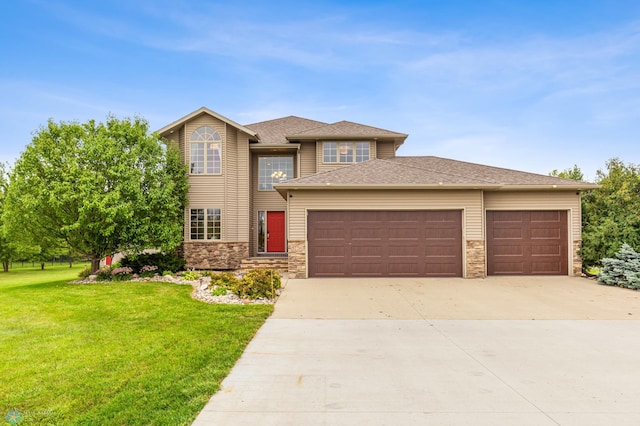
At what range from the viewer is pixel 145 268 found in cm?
1247

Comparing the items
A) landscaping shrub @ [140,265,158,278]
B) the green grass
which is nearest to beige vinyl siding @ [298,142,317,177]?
landscaping shrub @ [140,265,158,278]

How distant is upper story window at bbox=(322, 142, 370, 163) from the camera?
15.0 metres

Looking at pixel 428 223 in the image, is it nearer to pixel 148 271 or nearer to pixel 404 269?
pixel 404 269

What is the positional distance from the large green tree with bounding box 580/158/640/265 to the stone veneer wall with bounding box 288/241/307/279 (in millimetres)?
9963

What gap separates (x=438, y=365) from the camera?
13.9 feet

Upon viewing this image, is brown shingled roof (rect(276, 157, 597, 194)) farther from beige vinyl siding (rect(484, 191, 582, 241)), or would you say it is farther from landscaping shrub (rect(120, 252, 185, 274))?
landscaping shrub (rect(120, 252, 185, 274))

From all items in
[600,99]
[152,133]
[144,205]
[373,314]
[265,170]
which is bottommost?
[373,314]

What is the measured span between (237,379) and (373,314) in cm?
376

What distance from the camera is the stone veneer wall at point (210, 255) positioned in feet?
45.8

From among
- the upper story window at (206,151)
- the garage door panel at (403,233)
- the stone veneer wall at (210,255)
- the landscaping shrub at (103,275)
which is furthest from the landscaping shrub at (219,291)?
the upper story window at (206,151)

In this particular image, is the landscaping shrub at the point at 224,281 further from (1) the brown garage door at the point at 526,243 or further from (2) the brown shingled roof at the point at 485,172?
(1) the brown garage door at the point at 526,243

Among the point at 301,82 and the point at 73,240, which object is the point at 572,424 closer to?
the point at 73,240

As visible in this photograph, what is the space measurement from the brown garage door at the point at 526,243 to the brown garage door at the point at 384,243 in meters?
1.46

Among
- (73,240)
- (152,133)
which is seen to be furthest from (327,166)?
(73,240)
